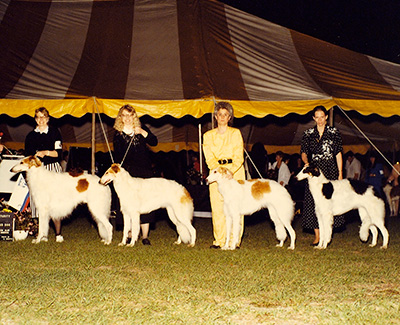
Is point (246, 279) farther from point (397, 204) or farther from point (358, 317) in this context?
point (397, 204)

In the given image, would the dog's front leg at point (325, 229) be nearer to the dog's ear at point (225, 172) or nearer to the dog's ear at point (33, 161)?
the dog's ear at point (225, 172)

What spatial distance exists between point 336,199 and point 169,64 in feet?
12.5

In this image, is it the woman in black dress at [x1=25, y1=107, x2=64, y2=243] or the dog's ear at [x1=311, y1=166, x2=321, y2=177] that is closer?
the dog's ear at [x1=311, y1=166, x2=321, y2=177]

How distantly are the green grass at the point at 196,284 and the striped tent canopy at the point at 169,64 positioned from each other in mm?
2179

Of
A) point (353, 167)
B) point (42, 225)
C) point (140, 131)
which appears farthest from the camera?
point (353, 167)

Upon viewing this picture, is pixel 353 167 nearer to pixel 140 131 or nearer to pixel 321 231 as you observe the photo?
pixel 321 231

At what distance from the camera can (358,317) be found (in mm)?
4082

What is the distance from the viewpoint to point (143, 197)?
7496 millimetres

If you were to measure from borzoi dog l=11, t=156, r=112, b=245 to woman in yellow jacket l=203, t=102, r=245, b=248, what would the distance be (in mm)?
1587

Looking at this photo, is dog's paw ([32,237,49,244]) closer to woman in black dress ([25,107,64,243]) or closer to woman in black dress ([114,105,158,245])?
woman in black dress ([25,107,64,243])

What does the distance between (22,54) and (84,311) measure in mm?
6423

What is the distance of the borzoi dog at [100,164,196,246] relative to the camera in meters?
7.46

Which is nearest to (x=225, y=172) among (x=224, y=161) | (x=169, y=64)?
(x=224, y=161)

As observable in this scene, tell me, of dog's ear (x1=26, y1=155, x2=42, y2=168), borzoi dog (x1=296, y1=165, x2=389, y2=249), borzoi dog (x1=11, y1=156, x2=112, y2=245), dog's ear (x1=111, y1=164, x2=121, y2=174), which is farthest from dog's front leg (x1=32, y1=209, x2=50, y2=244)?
borzoi dog (x1=296, y1=165, x2=389, y2=249)
